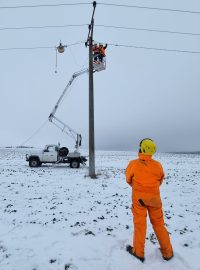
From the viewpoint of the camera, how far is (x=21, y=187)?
42.9ft

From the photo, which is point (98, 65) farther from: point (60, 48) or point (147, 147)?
point (147, 147)

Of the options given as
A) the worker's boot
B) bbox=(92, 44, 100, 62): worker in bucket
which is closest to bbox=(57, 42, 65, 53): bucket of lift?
bbox=(92, 44, 100, 62): worker in bucket

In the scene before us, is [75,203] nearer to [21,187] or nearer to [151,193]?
[21,187]

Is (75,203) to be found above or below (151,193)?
below

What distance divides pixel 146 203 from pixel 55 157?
21162 mm

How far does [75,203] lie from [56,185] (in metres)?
4.28

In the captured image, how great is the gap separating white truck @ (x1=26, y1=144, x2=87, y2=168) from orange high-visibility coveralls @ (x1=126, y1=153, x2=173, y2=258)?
20.1 meters

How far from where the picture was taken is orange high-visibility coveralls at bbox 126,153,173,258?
5.29 m

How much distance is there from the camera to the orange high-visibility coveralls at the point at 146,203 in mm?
5293

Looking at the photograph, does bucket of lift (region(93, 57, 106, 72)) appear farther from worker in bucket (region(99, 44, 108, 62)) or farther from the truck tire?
the truck tire

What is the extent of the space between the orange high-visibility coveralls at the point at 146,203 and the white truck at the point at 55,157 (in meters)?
20.1

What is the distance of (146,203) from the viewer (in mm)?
5277

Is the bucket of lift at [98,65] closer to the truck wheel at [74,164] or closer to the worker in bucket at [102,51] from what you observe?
the worker in bucket at [102,51]

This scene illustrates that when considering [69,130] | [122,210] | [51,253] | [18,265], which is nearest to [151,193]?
[51,253]
